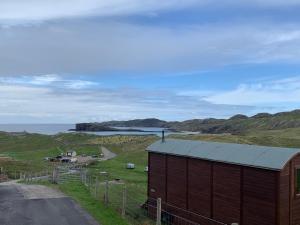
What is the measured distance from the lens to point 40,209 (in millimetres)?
23000

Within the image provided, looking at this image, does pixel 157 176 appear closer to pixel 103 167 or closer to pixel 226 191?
pixel 226 191

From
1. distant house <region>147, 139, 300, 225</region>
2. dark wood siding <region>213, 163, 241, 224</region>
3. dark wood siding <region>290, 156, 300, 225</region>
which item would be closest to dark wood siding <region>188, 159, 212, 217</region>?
distant house <region>147, 139, 300, 225</region>

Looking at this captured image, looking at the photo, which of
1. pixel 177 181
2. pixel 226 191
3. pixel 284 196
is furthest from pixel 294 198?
pixel 177 181

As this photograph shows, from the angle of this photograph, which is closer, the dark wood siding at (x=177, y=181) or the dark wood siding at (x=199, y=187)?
the dark wood siding at (x=199, y=187)

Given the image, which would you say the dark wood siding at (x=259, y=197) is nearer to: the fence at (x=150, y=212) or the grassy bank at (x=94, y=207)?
the fence at (x=150, y=212)

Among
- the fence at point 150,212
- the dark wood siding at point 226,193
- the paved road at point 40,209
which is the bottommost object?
the fence at point 150,212

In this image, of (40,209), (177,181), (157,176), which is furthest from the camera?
(157,176)

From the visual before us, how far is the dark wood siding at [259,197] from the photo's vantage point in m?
18.1

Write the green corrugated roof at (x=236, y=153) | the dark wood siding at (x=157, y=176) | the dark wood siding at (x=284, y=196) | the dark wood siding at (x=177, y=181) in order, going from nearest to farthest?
the dark wood siding at (x=284, y=196) → the green corrugated roof at (x=236, y=153) → the dark wood siding at (x=177, y=181) → the dark wood siding at (x=157, y=176)

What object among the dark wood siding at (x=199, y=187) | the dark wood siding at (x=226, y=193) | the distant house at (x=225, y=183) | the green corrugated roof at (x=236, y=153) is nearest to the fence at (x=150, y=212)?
the distant house at (x=225, y=183)

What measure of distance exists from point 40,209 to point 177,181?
6907 mm

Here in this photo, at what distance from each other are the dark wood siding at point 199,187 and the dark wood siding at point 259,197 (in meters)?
2.68

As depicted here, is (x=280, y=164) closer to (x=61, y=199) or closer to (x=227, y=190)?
(x=227, y=190)

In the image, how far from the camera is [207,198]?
71.8ft
